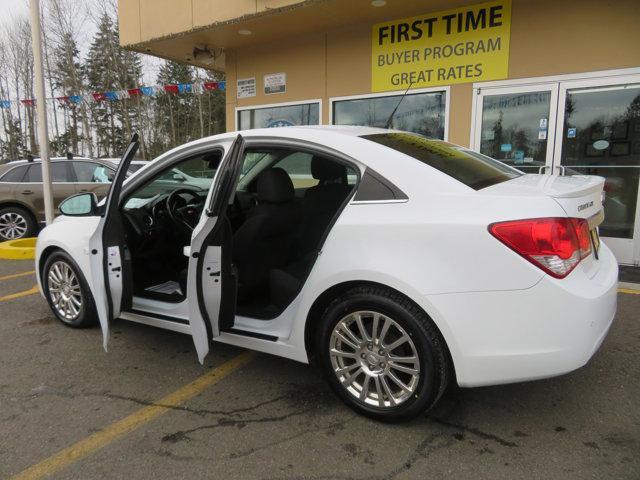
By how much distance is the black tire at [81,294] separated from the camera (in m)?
3.90

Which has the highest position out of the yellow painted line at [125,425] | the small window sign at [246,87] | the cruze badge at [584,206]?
the small window sign at [246,87]

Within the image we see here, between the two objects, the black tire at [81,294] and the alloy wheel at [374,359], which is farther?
the black tire at [81,294]

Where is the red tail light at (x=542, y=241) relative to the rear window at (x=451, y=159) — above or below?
below

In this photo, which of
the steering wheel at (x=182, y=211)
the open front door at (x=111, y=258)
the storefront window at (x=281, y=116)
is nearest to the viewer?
the open front door at (x=111, y=258)

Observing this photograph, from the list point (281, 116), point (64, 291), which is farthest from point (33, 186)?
point (64, 291)

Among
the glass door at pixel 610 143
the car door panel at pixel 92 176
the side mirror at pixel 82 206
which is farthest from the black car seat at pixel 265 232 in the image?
the car door panel at pixel 92 176

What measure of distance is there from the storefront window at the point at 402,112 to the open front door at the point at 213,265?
5.13 meters

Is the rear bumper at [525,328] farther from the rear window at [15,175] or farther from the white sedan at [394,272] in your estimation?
the rear window at [15,175]

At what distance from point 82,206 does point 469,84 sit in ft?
17.7

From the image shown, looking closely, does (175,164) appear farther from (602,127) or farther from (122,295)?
(602,127)

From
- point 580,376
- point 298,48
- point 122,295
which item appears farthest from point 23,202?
point 580,376

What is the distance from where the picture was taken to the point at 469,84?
6.95 meters

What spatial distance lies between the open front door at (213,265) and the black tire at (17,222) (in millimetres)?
7500

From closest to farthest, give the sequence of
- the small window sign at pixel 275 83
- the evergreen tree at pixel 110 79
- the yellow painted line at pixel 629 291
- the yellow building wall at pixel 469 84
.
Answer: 1. the yellow painted line at pixel 629 291
2. the yellow building wall at pixel 469 84
3. the small window sign at pixel 275 83
4. the evergreen tree at pixel 110 79
